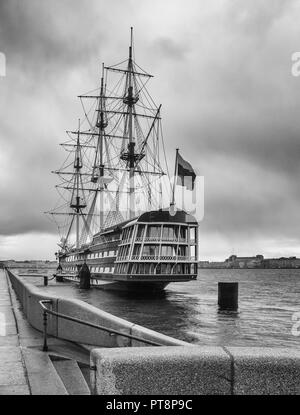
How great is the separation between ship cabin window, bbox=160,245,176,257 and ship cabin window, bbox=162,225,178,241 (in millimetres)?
713

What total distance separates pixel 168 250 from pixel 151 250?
1.40 metres

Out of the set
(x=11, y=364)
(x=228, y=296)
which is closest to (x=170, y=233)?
(x=228, y=296)

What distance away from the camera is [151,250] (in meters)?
38.0

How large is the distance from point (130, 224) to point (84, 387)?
105ft

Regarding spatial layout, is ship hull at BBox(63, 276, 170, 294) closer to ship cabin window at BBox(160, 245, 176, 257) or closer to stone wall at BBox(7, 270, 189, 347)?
ship cabin window at BBox(160, 245, 176, 257)

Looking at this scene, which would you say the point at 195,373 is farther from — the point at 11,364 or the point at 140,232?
the point at 140,232

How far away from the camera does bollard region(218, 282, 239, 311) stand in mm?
32125

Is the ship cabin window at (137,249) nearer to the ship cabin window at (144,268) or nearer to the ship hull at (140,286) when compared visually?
the ship cabin window at (144,268)

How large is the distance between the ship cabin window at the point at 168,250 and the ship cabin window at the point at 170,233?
0.71 meters

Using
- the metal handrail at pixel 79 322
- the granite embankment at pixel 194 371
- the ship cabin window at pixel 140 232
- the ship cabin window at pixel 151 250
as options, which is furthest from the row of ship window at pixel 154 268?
the granite embankment at pixel 194 371

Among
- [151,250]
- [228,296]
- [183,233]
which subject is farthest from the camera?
[183,233]

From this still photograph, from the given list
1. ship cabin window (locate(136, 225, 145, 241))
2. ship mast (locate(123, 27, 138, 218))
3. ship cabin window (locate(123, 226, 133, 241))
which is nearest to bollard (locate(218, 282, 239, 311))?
ship cabin window (locate(136, 225, 145, 241))

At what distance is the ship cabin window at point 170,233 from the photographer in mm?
37844

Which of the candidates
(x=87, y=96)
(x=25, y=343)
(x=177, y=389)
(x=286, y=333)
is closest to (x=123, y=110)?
(x=87, y=96)
